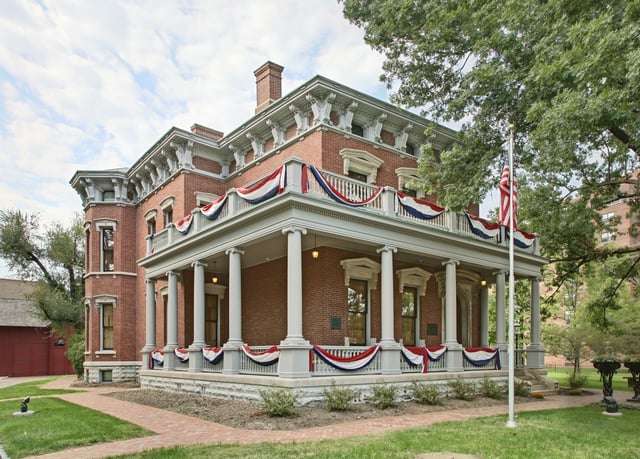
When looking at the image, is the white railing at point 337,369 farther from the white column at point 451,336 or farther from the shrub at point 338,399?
the white column at point 451,336

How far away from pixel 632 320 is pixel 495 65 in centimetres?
2117

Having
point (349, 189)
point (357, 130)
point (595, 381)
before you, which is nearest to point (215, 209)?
point (349, 189)

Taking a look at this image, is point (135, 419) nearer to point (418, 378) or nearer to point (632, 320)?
point (418, 378)

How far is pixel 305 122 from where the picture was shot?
18047 millimetres

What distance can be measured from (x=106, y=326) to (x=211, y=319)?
26.5 ft

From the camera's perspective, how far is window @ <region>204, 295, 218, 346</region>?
21469 millimetres

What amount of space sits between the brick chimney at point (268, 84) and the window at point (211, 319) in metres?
8.38

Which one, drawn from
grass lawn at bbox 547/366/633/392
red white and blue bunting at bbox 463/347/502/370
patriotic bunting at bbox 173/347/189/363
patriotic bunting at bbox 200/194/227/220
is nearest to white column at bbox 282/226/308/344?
patriotic bunting at bbox 200/194/227/220

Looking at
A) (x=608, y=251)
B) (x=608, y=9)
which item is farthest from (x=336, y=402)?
(x=608, y=251)

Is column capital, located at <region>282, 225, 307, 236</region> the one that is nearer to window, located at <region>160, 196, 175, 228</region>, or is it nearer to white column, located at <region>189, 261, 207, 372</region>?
white column, located at <region>189, 261, 207, 372</region>

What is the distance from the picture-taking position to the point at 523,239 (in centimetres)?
2019

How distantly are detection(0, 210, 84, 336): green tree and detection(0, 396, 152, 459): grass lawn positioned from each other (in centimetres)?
2138

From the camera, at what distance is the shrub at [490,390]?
15.9 meters

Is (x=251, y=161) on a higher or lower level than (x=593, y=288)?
higher
